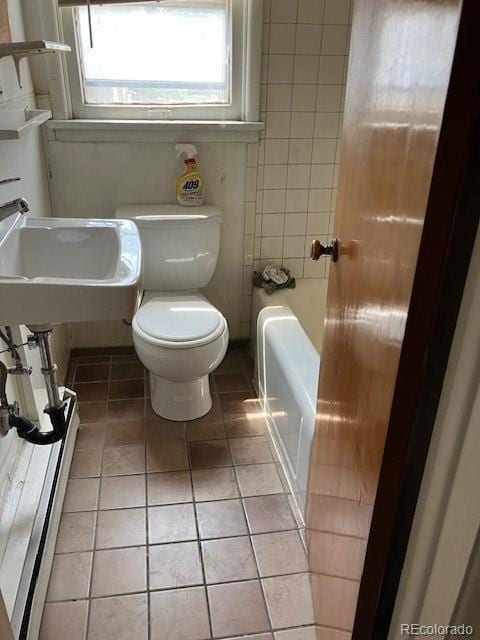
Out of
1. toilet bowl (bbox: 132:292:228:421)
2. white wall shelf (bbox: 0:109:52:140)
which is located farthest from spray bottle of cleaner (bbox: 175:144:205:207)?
white wall shelf (bbox: 0:109:52:140)

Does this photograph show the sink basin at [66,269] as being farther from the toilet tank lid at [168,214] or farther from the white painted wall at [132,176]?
the white painted wall at [132,176]

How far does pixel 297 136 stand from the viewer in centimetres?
242

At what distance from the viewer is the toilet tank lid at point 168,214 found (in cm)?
230

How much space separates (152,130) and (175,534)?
1.62m

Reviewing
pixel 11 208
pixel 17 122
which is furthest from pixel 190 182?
pixel 11 208

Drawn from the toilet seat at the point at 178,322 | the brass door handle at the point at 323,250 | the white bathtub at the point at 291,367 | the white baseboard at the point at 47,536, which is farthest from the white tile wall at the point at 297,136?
the brass door handle at the point at 323,250

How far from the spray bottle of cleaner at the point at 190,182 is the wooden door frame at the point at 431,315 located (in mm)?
1803

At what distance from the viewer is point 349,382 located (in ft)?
3.62

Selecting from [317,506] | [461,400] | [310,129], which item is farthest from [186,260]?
[461,400]

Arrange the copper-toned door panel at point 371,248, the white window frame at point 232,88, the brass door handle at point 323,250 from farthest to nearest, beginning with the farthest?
the white window frame at point 232,88 < the brass door handle at point 323,250 < the copper-toned door panel at point 371,248

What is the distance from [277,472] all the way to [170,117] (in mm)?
1568

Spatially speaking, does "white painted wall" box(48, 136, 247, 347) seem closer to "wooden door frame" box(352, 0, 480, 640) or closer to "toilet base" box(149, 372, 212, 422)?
"toilet base" box(149, 372, 212, 422)

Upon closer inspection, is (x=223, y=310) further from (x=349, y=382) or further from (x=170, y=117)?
(x=349, y=382)

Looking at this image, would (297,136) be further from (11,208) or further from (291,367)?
(11,208)
